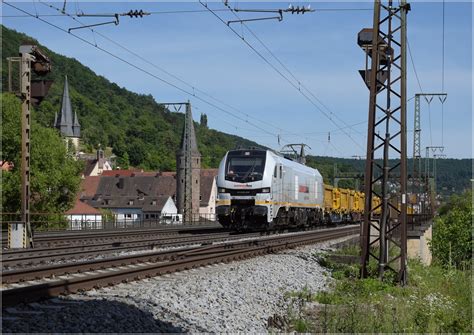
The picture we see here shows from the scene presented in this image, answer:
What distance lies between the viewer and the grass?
11328 millimetres

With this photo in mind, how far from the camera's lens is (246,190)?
1153 inches

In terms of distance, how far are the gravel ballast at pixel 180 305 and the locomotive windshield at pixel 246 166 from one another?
42.3 ft

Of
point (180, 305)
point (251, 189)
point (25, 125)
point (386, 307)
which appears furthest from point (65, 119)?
point (180, 305)

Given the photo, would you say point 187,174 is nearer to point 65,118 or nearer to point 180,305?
point 180,305

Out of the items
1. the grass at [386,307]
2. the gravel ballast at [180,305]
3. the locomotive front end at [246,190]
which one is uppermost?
the locomotive front end at [246,190]

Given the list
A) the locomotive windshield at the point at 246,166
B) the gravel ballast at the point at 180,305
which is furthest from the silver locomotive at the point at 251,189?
the gravel ballast at the point at 180,305

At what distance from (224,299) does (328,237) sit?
793 inches

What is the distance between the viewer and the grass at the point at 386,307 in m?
11.3

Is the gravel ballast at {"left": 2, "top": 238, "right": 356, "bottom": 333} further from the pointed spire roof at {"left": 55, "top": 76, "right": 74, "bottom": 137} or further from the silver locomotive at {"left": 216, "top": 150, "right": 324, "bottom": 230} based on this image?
the pointed spire roof at {"left": 55, "top": 76, "right": 74, "bottom": 137}

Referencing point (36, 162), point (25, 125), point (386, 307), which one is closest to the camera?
point (386, 307)

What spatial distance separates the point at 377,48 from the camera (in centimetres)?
1711

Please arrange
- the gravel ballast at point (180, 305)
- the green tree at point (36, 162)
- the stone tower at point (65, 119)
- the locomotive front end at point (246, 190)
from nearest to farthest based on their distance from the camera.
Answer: the gravel ballast at point (180, 305), the locomotive front end at point (246, 190), the green tree at point (36, 162), the stone tower at point (65, 119)

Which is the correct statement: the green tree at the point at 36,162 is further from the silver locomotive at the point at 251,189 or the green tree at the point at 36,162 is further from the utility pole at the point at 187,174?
the silver locomotive at the point at 251,189

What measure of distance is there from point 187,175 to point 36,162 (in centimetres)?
1152
